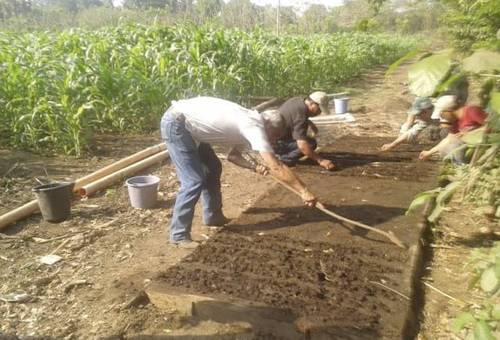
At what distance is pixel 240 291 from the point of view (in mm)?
2414

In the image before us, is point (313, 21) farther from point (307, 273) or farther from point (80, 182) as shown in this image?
point (307, 273)

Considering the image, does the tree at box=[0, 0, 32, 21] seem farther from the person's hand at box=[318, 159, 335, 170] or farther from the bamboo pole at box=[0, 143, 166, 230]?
the person's hand at box=[318, 159, 335, 170]

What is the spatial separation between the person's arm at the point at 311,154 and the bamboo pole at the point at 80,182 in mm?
1671

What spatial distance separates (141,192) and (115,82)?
7.12 feet

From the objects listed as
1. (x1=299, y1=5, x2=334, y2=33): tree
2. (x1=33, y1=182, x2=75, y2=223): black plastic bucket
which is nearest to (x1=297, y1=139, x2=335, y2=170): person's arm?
(x1=33, y1=182, x2=75, y2=223): black plastic bucket

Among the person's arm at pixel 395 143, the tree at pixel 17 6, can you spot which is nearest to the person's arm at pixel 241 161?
the person's arm at pixel 395 143

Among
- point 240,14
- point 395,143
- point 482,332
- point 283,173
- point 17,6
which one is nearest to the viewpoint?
point 482,332

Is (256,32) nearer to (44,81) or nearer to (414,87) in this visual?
(44,81)

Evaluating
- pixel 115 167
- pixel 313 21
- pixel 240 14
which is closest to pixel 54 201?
pixel 115 167

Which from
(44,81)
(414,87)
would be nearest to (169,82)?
(44,81)

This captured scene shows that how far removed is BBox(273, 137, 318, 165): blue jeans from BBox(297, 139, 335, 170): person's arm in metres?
0.25

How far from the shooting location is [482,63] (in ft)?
3.08

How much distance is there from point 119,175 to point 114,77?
5.41 feet

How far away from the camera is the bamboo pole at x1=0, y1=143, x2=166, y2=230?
337 centimetres
